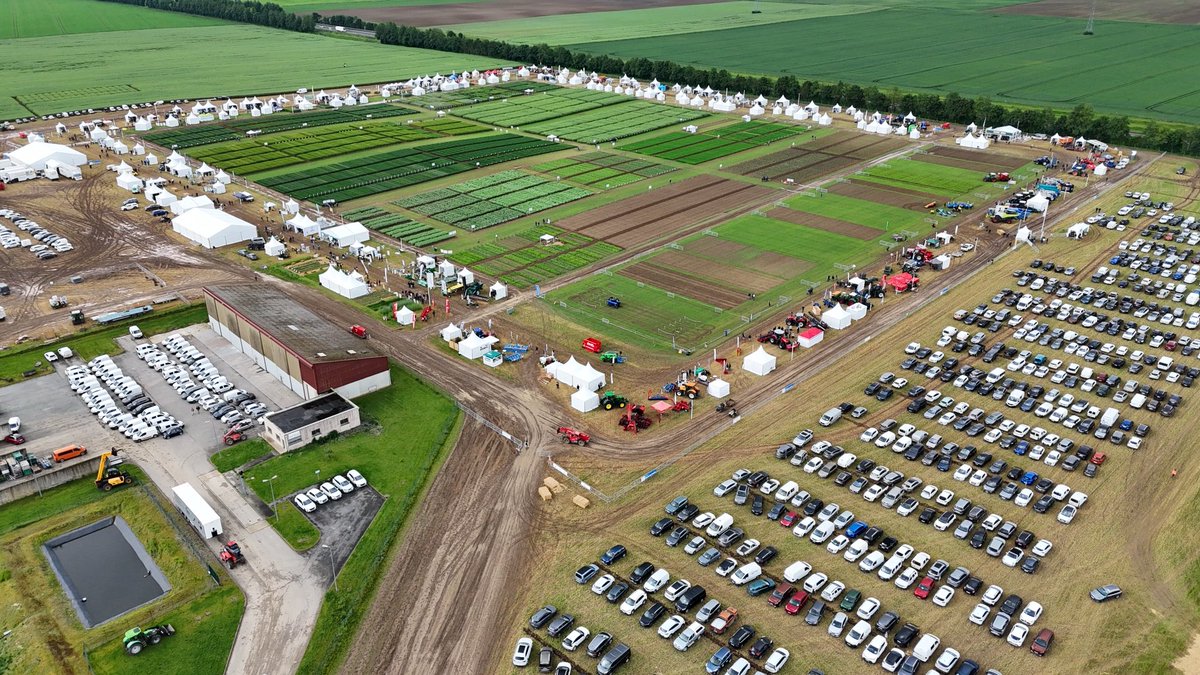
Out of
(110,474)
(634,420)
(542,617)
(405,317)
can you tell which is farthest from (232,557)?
(405,317)

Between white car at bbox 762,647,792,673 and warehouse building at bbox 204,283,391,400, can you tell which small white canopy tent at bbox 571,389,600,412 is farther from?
white car at bbox 762,647,792,673

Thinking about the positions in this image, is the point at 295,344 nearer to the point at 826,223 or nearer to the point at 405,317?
the point at 405,317

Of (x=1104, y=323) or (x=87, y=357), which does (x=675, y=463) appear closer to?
(x=1104, y=323)

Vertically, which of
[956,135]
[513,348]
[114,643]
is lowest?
[114,643]

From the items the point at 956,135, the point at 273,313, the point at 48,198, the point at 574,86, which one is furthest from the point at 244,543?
the point at 574,86

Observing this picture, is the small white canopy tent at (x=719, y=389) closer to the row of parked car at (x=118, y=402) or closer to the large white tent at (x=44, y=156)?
the row of parked car at (x=118, y=402)

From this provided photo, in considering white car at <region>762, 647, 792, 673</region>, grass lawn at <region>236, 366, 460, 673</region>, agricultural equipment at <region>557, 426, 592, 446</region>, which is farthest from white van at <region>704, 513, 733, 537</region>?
grass lawn at <region>236, 366, 460, 673</region>
